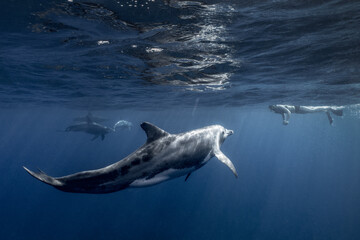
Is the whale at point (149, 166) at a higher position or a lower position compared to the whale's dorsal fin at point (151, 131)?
lower

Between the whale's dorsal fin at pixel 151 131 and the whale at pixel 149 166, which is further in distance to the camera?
the whale's dorsal fin at pixel 151 131

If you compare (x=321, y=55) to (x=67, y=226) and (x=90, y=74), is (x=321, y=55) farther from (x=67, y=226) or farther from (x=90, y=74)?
(x=67, y=226)

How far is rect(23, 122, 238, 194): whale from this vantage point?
4824 mm

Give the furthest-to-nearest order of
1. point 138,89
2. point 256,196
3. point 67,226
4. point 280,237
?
point 256,196 → point 280,237 → point 67,226 → point 138,89

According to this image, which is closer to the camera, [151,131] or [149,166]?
[149,166]

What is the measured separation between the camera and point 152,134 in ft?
19.5

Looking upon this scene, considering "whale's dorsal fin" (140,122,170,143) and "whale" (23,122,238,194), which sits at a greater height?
"whale's dorsal fin" (140,122,170,143)

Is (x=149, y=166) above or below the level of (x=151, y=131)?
below

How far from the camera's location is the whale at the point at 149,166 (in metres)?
4.82

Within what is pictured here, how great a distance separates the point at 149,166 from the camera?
17.3 ft

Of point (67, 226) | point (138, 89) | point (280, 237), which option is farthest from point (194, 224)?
point (138, 89)

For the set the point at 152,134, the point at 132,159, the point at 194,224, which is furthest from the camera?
the point at 194,224

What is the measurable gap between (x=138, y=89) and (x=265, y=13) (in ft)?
53.7

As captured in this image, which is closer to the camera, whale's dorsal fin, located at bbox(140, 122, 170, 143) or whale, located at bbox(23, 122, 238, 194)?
whale, located at bbox(23, 122, 238, 194)
